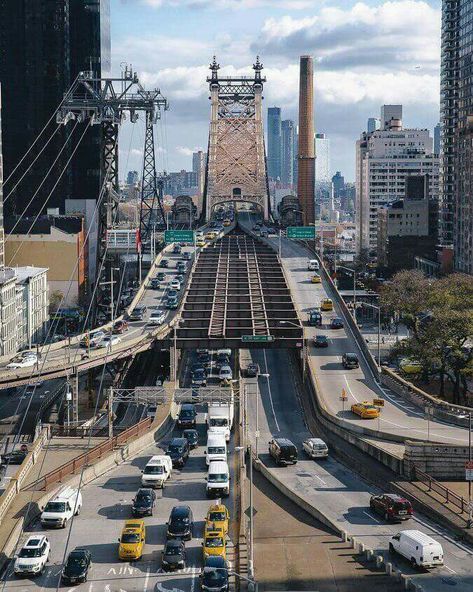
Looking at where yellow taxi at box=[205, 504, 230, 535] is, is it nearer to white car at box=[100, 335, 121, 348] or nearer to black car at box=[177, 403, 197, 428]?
black car at box=[177, 403, 197, 428]

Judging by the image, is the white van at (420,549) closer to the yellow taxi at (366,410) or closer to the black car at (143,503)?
the black car at (143,503)

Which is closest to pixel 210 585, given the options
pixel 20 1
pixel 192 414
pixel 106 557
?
pixel 106 557

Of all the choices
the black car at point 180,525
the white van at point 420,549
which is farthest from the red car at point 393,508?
the black car at point 180,525

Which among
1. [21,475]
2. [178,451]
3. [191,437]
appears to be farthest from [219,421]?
[21,475]

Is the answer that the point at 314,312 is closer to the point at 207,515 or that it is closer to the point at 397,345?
the point at 397,345

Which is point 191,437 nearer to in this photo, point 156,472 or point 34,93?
point 156,472

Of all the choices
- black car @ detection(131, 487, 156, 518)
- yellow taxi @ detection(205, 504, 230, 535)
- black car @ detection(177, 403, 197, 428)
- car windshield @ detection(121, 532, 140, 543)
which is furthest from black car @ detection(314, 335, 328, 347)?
car windshield @ detection(121, 532, 140, 543)
